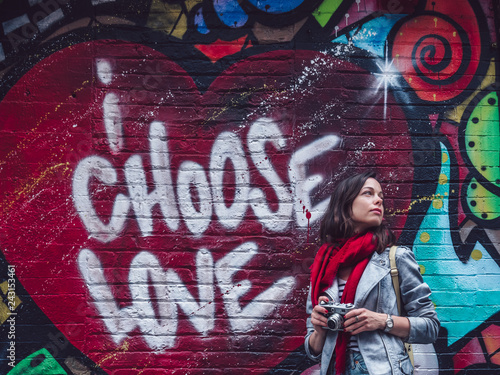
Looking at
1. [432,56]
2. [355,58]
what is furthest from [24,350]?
[432,56]

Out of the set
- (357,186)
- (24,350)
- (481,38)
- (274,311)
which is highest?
(481,38)

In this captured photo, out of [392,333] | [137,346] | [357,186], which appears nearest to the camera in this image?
[392,333]

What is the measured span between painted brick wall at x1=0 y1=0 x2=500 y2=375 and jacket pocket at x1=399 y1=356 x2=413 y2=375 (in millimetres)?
1085

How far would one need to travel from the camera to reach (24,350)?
322cm

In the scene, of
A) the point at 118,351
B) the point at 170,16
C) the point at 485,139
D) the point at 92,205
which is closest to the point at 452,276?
the point at 485,139

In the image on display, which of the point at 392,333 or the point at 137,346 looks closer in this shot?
the point at 392,333

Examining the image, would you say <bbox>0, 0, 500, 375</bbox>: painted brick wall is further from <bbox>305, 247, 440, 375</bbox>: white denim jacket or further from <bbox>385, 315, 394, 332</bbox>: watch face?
<bbox>385, 315, 394, 332</bbox>: watch face

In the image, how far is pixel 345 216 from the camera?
8.11ft

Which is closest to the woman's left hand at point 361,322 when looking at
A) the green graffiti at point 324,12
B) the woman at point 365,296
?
the woman at point 365,296

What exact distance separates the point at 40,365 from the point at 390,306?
8.26ft

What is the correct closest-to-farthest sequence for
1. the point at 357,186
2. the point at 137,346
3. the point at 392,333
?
the point at 392,333 → the point at 357,186 → the point at 137,346

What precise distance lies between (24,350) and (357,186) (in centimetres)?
263

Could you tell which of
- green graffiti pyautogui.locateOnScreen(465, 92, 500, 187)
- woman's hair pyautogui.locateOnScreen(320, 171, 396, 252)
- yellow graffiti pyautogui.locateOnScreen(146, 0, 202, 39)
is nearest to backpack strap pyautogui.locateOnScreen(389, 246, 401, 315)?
woman's hair pyautogui.locateOnScreen(320, 171, 396, 252)

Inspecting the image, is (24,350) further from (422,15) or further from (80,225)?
(422,15)
